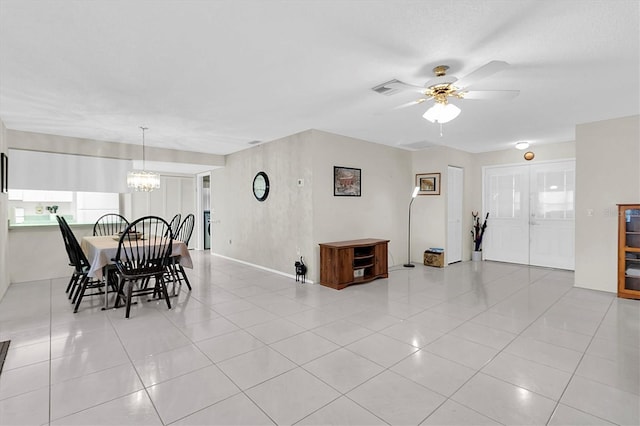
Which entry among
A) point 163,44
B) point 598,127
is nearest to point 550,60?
point 598,127

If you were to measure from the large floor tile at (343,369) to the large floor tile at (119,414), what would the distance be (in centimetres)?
103

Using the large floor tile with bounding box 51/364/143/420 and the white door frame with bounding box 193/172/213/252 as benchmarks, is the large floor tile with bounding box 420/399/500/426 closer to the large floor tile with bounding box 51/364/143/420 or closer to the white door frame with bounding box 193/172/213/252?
the large floor tile with bounding box 51/364/143/420

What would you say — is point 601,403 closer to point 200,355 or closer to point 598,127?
point 200,355

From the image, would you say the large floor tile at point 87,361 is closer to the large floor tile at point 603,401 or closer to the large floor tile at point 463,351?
the large floor tile at point 463,351

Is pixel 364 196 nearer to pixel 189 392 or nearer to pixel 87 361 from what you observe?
pixel 189 392

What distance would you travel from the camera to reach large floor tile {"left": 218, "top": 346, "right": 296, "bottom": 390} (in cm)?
214

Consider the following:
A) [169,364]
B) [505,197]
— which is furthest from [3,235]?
[505,197]

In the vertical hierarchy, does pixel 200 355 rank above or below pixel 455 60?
below

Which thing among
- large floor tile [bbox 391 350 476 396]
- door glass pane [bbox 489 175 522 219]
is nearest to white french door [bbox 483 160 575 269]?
door glass pane [bbox 489 175 522 219]

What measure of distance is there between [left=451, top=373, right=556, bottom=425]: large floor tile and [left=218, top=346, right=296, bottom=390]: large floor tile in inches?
48.4

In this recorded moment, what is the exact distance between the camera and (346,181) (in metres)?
5.29

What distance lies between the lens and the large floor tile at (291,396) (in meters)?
1.79

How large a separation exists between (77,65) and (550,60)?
3983mm

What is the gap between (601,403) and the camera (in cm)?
188
